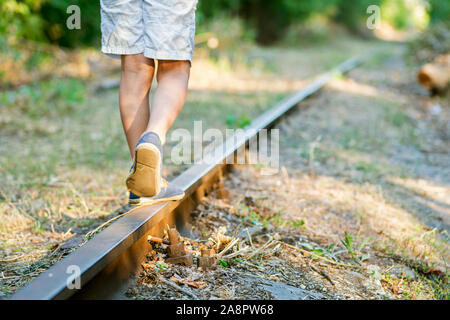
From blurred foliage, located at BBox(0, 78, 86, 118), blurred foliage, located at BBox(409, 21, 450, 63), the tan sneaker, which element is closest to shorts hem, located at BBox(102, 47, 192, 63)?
the tan sneaker

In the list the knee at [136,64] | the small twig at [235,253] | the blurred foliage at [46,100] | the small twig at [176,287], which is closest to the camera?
the small twig at [176,287]

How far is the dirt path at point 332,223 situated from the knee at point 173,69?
73 centimetres

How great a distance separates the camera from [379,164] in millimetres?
3410

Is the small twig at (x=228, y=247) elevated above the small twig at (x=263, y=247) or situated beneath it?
elevated above

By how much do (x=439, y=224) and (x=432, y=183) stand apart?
2.33 feet

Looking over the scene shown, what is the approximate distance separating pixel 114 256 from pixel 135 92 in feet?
2.53

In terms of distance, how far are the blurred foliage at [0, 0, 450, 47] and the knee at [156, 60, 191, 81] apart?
458 centimetres

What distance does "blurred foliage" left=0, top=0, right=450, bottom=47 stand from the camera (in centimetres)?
645

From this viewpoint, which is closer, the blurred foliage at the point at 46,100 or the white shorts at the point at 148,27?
the white shorts at the point at 148,27

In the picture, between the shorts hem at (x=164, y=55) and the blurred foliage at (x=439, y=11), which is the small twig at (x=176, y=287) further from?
the blurred foliage at (x=439, y=11)

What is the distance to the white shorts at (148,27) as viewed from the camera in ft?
6.11

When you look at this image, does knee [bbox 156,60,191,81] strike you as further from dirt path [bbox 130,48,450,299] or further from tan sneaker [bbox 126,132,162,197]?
dirt path [bbox 130,48,450,299]

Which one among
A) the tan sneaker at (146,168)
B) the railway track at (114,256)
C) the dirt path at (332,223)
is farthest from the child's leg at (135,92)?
the dirt path at (332,223)

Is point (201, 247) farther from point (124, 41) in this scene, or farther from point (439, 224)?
point (439, 224)
